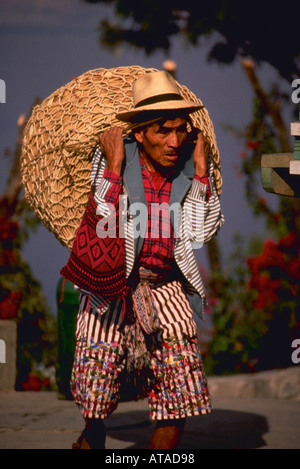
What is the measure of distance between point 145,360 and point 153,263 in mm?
483

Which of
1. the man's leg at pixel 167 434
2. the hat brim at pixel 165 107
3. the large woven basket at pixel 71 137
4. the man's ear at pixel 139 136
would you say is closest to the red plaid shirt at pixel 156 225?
the man's ear at pixel 139 136

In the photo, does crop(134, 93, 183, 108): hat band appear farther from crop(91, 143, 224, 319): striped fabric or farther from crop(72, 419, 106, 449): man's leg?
crop(72, 419, 106, 449): man's leg

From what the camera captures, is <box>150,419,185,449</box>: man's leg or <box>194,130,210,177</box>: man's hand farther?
<box>194,130,210,177</box>: man's hand

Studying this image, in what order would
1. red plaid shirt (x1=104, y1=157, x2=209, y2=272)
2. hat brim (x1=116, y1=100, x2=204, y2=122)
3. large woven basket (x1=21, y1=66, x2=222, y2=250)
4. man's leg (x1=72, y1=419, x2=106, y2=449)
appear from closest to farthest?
hat brim (x1=116, y1=100, x2=204, y2=122), red plaid shirt (x1=104, y1=157, x2=209, y2=272), man's leg (x1=72, y1=419, x2=106, y2=449), large woven basket (x1=21, y1=66, x2=222, y2=250)

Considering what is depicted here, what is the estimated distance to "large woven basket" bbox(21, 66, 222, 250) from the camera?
4.45 m

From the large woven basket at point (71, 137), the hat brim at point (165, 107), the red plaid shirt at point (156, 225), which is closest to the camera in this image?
the hat brim at point (165, 107)

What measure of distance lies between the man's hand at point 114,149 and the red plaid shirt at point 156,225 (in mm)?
39

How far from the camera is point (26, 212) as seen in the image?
864 centimetres

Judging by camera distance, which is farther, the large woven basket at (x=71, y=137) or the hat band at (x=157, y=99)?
the large woven basket at (x=71, y=137)

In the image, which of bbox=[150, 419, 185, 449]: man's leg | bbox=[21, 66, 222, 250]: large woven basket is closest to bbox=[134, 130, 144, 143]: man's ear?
bbox=[21, 66, 222, 250]: large woven basket

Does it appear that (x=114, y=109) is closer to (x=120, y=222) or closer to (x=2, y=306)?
(x=120, y=222)

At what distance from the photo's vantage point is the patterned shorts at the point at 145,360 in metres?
4.15

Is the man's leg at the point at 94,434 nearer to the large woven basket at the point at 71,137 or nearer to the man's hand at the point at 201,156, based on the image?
the large woven basket at the point at 71,137

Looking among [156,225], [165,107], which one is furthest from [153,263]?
[165,107]
